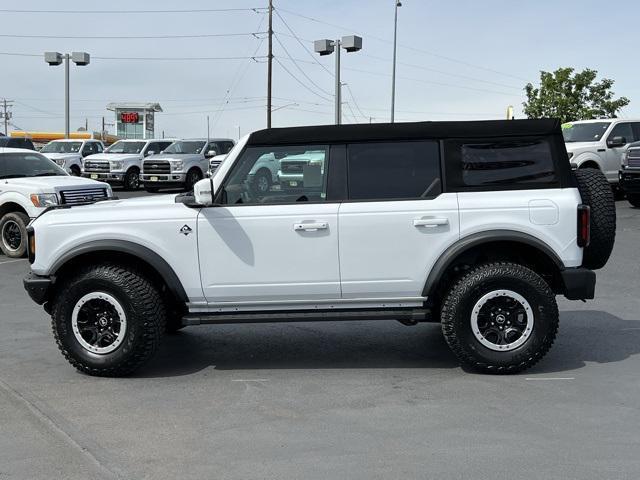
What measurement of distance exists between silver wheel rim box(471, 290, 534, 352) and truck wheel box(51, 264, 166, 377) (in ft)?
7.79

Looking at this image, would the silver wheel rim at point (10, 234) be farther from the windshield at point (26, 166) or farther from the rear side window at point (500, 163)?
the rear side window at point (500, 163)

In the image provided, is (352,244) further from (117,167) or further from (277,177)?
(117,167)

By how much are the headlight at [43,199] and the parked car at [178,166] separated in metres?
14.4

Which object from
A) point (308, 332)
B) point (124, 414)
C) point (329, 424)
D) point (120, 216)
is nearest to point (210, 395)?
point (124, 414)

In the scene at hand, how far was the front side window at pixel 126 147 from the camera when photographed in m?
31.6

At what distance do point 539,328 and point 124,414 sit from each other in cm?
298

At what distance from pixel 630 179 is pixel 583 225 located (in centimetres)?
1443

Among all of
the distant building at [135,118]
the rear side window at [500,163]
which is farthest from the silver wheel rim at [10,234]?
the distant building at [135,118]

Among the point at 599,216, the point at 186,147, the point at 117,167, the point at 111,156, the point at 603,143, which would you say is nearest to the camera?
the point at 599,216

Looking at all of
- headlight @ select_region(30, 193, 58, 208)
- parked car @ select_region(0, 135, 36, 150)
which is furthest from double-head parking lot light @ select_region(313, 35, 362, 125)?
headlight @ select_region(30, 193, 58, 208)

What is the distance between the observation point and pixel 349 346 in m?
6.95

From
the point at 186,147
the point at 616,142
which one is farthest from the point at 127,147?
the point at 616,142

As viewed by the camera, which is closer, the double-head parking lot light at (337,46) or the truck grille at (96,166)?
the truck grille at (96,166)

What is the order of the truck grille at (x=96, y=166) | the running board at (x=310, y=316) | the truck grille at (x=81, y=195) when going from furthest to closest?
the truck grille at (x=96, y=166), the truck grille at (x=81, y=195), the running board at (x=310, y=316)
